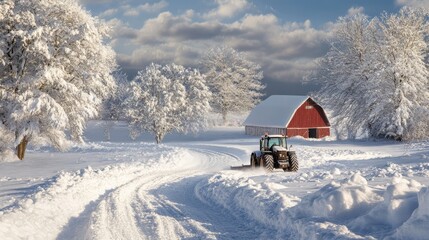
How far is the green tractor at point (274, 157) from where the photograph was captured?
21.2 meters

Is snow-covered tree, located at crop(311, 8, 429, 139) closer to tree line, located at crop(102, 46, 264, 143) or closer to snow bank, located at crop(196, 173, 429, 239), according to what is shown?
tree line, located at crop(102, 46, 264, 143)

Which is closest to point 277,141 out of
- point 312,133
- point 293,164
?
point 293,164

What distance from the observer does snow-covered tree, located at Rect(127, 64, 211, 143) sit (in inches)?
2034

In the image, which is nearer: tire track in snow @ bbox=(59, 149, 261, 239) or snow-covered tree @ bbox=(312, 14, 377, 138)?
tire track in snow @ bbox=(59, 149, 261, 239)

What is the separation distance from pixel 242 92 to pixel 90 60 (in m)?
49.8

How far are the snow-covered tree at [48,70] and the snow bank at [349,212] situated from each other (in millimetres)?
16752

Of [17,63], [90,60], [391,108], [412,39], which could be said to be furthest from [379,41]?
[17,63]

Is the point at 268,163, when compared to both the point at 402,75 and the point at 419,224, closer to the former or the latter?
the point at 419,224

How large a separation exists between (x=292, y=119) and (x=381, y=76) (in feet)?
49.6

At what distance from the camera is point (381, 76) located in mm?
41875

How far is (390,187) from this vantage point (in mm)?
8016

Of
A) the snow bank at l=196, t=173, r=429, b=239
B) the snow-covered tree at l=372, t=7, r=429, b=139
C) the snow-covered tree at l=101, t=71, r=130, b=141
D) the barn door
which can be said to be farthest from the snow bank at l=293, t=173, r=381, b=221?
the snow-covered tree at l=101, t=71, r=130, b=141

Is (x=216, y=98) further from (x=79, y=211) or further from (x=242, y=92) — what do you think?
(x=79, y=211)

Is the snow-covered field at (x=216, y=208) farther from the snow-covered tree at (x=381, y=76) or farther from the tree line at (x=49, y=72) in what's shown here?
the snow-covered tree at (x=381, y=76)
